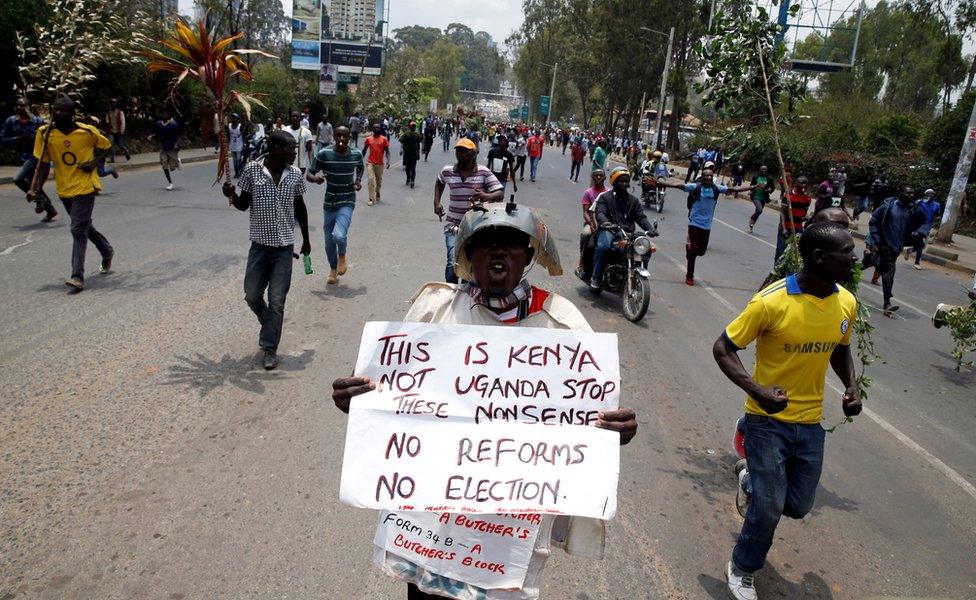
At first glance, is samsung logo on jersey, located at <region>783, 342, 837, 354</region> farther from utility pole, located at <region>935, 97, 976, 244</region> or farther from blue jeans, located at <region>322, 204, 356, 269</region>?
utility pole, located at <region>935, 97, 976, 244</region>

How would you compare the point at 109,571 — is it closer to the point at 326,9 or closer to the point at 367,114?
the point at 367,114

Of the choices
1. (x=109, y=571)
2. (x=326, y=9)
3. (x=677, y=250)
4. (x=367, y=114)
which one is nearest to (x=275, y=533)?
(x=109, y=571)

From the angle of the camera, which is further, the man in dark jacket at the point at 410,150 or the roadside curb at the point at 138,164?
the man in dark jacket at the point at 410,150

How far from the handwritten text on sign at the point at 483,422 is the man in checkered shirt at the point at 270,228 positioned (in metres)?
3.53

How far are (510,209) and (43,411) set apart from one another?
12.0 feet

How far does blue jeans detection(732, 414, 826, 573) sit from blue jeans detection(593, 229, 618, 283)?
16.9 feet

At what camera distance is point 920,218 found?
11219 mm

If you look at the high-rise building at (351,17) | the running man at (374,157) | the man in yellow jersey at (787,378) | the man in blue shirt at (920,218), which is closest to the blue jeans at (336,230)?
the man in yellow jersey at (787,378)

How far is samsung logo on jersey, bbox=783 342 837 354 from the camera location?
298 cm

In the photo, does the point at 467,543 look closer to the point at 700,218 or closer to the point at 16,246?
the point at 700,218

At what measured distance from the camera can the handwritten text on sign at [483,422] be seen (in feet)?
6.08

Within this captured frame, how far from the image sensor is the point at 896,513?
4012 millimetres

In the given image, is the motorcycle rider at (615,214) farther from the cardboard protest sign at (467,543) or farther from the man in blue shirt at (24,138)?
the man in blue shirt at (24,138)

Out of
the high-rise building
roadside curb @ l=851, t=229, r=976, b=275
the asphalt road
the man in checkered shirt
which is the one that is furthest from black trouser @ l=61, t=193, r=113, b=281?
the high-rise building
